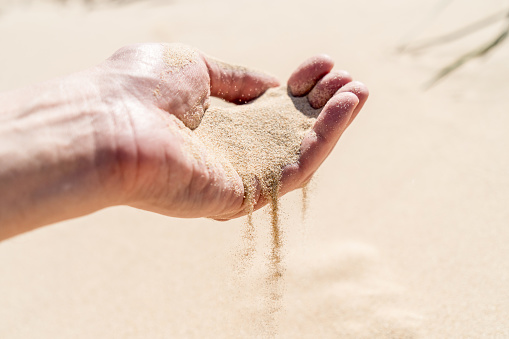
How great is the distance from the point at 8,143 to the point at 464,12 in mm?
3210

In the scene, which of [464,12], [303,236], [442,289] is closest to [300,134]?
[303,236]

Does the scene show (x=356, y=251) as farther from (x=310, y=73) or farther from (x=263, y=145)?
(x=310, y=73)

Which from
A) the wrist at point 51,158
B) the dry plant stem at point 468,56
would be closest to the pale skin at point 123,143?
the wrist at point 51,158

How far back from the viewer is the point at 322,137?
5.22ft

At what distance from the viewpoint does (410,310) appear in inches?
60.8

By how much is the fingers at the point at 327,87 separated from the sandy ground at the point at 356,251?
1.41 ft

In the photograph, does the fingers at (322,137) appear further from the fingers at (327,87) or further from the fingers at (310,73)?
the fingers at (310,73)

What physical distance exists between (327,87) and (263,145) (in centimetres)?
40

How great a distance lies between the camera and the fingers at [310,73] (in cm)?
186

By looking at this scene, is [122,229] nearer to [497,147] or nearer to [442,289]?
[442,289]

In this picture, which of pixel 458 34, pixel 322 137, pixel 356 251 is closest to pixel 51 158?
pixel 322 137

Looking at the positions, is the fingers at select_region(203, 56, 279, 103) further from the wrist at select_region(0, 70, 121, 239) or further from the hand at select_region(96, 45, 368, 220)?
the wrist at select_region(0, 70, 121, 239)

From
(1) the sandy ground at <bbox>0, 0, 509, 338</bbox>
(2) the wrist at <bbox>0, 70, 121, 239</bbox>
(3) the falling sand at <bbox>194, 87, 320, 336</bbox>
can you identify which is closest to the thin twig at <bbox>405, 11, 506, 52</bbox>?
(1) the sandy ground at <bbox>0, 0, 509, 338</bbox>

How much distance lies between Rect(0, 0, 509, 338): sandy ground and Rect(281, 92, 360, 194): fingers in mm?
178
